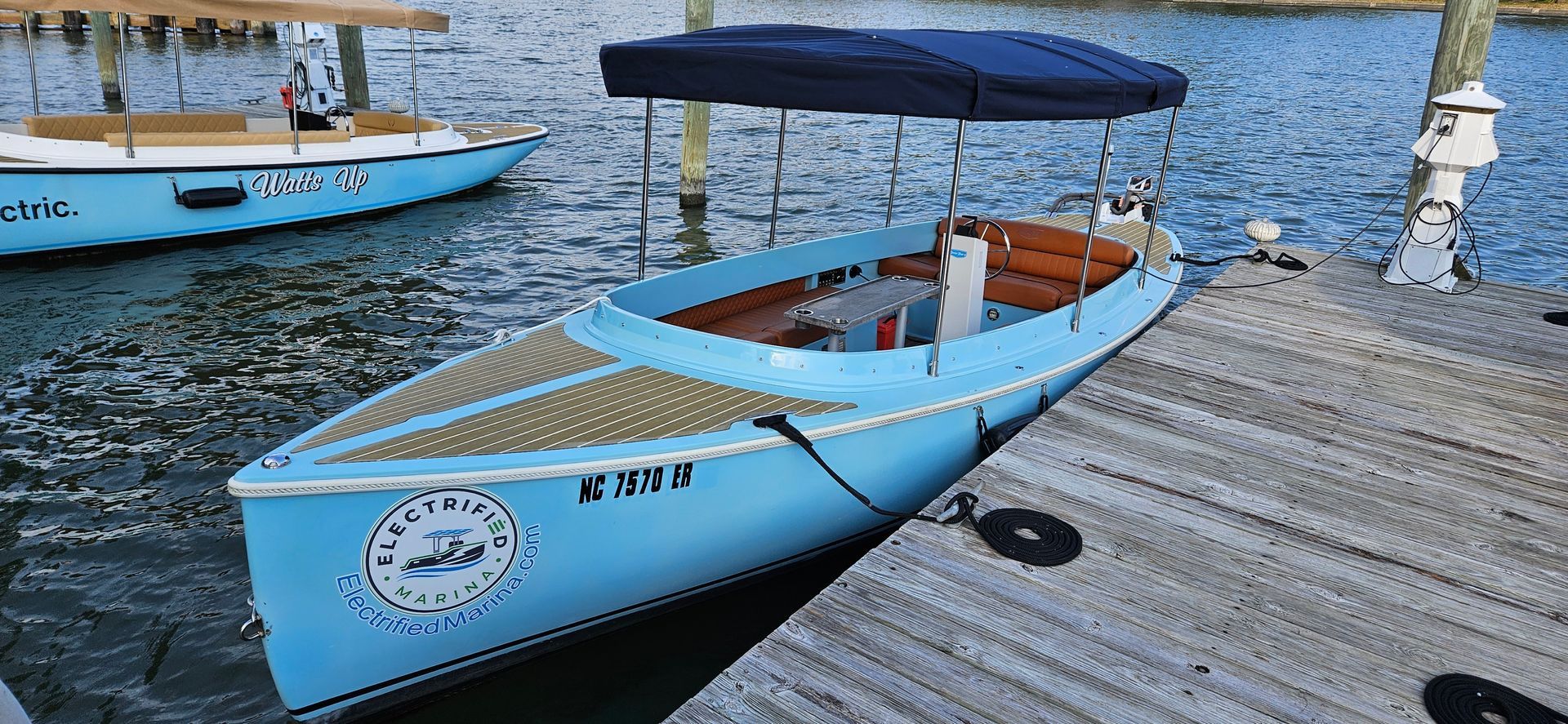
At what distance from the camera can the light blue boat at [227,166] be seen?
32.9ft

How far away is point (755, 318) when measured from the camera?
6.61 metres

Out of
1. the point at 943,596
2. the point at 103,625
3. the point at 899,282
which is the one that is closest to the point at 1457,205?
the point at 899,282

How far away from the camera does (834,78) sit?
15.4 feet

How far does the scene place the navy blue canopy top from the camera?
4582 mm

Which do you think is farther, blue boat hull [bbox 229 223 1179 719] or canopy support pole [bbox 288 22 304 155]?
canopy support pole [bbox 288 22 304 155]

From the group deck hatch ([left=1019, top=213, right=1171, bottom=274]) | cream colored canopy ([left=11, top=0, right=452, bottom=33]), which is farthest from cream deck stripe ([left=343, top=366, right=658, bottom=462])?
cream colored canopy ([left=11, top=0, right=452, bottom=33])

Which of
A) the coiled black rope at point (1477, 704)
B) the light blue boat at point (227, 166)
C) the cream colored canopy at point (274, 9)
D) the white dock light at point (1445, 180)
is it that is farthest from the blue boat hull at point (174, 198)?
the coiled black rope at point (1477, 704)

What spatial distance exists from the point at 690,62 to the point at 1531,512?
4719 mm

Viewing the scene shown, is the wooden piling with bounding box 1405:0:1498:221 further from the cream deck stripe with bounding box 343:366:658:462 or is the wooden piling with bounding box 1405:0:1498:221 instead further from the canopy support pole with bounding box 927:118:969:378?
the cream deck stripe with bounding box 343:366:658:462

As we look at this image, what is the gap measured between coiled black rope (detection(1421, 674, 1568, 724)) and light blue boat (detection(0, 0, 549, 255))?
1134cm

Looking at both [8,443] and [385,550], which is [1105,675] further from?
[8,443]

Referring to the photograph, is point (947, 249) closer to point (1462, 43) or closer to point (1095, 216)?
point (1095, 216)

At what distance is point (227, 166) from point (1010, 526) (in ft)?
33.1

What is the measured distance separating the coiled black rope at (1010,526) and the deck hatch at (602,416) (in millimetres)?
205
